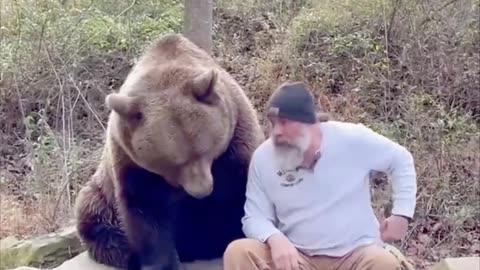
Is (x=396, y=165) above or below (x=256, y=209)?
above

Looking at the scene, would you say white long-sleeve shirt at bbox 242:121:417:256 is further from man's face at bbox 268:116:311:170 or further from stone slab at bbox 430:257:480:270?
stone slab at bbox 430:257:480:270

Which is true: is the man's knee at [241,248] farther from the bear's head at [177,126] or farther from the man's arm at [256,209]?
the bear's head at [177,126]

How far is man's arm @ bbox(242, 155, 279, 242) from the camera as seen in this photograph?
402cm

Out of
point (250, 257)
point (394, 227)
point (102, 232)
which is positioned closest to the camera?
point (394, 227)

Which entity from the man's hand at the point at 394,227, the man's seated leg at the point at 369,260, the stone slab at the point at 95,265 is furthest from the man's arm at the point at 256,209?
the stone slab at the point at 95,265

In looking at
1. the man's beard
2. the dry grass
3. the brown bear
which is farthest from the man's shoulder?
the dry grass

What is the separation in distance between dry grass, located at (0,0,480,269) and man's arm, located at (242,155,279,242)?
2.43 meters

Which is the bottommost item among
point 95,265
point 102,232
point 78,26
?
point 95,265

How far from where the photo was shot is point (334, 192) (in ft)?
13.0

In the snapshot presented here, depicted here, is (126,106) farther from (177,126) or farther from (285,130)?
(285,130)

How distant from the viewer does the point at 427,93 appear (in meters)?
7.40

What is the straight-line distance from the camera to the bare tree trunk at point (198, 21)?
684 cm

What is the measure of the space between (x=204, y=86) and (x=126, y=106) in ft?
1.17

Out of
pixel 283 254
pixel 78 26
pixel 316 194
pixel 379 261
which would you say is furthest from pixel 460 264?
pixel 78 26
